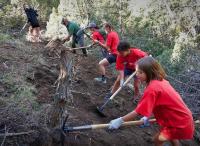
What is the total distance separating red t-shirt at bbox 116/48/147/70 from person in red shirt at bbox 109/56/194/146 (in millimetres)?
2998

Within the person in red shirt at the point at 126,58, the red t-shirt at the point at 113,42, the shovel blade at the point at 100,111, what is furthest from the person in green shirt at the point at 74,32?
the shovel blade at the point at 100,111

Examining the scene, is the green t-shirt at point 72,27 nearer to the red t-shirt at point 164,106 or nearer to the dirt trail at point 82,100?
the dirt trail at point 82,100

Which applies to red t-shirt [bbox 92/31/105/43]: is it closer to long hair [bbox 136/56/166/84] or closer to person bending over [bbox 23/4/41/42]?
person bending over [bbox 23/4/41/42]

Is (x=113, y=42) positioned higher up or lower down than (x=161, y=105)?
higher up

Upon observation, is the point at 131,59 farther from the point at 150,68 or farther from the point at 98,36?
the point at 98,36

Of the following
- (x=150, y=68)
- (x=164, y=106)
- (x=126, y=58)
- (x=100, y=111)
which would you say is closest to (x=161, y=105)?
(x=164, y=106)

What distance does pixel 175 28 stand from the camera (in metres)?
23.8

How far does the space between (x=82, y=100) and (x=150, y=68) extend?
3.88m

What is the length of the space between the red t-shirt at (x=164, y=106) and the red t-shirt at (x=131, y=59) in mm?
2998

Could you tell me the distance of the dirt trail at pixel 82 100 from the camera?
6.56m

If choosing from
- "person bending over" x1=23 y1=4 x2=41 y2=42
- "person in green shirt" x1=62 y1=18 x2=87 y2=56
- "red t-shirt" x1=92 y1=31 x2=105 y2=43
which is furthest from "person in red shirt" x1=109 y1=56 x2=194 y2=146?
"person bending over" x1=23 y1=4 x2=41 y2=42

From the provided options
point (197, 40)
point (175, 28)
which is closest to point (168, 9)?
point (175, 28)

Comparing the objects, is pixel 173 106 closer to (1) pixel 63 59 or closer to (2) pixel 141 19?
(1) pixel 63 59

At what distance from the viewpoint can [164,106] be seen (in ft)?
15.7
